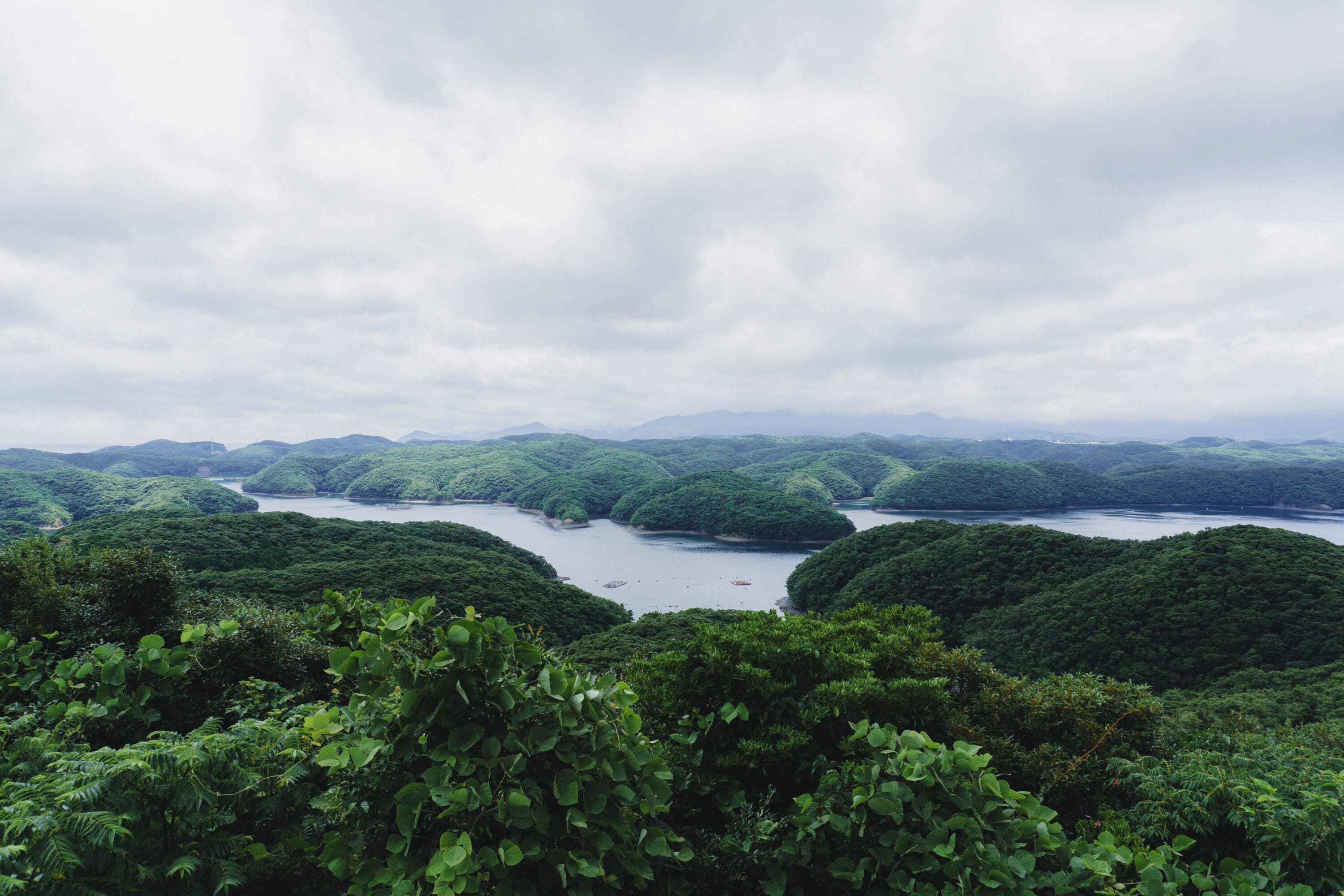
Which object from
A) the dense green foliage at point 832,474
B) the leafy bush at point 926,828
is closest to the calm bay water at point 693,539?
the dense green foliage at point 832,474

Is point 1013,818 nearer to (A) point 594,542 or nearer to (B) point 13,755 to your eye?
(B) point 13,755

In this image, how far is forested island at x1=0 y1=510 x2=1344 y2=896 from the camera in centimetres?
234

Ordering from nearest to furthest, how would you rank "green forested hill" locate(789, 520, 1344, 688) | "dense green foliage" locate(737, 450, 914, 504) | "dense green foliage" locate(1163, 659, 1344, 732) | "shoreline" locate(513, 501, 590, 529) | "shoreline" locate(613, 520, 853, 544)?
"dense green foliage" locate(1163, 659, 1344, 732) < "green forested hill" locate(789, 520, 1344, 688) < "shoreline" locate(613, 520, 853, 544) < "shoreline" locate(513, 501, 590, 529) < "dense green foliage" locate(737, 450, 914, 504)

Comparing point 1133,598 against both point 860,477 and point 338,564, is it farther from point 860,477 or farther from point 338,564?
point 860,477

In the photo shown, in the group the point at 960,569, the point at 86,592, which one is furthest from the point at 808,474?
the point at 86,592

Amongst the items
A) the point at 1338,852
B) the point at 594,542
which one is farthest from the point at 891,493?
the point at 1338,852

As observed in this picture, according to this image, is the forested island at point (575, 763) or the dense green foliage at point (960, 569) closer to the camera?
the forested island at point (575, 763)

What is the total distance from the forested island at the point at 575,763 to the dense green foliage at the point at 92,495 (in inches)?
3982

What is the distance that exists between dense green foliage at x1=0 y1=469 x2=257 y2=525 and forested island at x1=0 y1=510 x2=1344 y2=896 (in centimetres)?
10114

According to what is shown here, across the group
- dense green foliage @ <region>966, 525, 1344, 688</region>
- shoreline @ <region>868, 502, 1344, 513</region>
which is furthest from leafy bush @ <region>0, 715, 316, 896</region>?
shoreline @ <region>868, 502, 1344, 513</region>

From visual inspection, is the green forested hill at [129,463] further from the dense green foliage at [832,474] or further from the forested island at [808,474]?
the dense green foliage at [832,474]

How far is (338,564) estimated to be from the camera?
32625 mm

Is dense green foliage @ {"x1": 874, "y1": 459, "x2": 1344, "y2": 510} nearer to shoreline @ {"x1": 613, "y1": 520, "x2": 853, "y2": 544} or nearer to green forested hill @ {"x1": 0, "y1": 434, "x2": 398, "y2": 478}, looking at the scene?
shoreline @ {"x1": 613, "y1": 520, "x2": 853, "y2": 544}

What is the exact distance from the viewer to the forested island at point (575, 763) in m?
2.34
